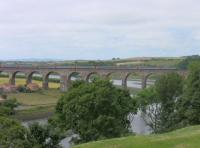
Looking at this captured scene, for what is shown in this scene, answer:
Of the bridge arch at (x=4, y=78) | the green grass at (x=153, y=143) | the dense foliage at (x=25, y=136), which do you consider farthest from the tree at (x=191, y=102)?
the bridge arch at (x=4, y=78)

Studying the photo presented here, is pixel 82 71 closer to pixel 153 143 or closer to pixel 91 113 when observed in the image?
pixel 91 113

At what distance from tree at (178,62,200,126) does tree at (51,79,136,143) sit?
9.59 meters

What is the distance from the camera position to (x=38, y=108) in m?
101

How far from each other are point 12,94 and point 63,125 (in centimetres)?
8114

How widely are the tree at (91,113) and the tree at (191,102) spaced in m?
9.59

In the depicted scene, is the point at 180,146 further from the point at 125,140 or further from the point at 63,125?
the point at 63,125

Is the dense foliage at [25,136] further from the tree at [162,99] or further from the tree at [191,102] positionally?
the tree at [162,99]

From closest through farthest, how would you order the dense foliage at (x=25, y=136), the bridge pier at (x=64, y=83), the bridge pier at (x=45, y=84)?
the dense foliage at (x=25, y=136) → the bridge pier at (x=64, y=83) → the bridge pier at (x=45, y=84)

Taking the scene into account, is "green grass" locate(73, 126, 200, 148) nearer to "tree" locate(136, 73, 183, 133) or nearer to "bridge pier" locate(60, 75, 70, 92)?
"tree" locate(136, 73, 183, 133)

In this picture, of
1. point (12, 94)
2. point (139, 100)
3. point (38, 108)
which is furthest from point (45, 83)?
point (139, 100)

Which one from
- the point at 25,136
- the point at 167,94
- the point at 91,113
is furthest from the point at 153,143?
the point at 167,94

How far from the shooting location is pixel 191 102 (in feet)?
176

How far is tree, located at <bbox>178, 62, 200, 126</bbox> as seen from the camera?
172 ft

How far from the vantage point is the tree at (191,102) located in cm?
5231
